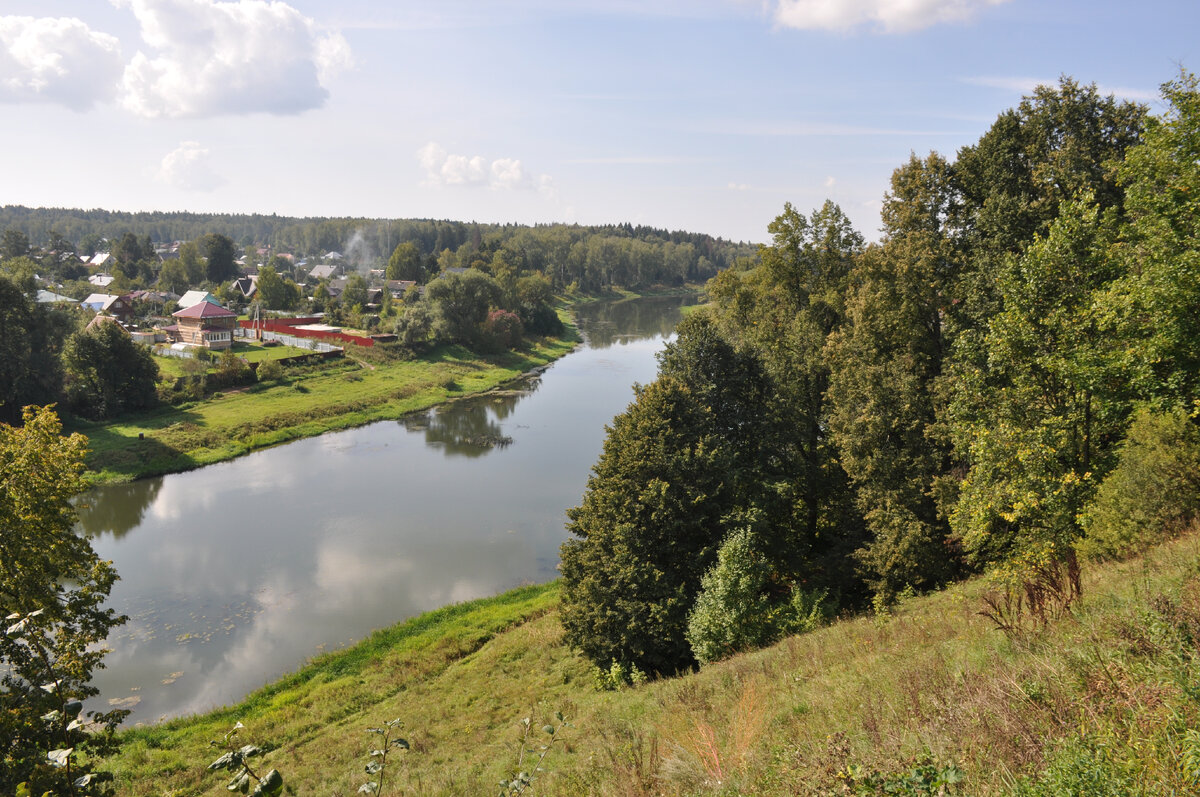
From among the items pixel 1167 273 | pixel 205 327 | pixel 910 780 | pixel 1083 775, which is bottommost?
pixel 205 327

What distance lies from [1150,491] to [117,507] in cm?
3606

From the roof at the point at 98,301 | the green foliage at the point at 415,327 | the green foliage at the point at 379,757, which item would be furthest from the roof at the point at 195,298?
the green foliage at the point at 379,757

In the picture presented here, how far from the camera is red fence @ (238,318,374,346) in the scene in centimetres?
6028

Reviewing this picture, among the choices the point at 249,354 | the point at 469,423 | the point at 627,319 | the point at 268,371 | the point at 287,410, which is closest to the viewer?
the point at 287,410

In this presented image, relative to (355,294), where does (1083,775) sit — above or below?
below

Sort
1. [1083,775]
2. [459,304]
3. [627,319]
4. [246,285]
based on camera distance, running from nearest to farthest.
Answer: [1083,775] → [459,304] → [246,285] → [627,319]

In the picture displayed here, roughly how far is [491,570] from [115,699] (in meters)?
11.1

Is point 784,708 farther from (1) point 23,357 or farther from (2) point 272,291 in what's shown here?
(2) point 272,291

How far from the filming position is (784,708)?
8.40 metres

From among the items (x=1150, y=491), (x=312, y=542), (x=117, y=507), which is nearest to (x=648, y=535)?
(x=1150, y=491)

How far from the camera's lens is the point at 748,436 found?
1925 cm

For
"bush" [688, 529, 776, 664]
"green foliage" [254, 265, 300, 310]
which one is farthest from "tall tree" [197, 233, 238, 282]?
"bush" [688, 529, 776, 664]

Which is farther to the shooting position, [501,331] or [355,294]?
[355,294]

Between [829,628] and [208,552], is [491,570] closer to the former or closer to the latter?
[208,552]
